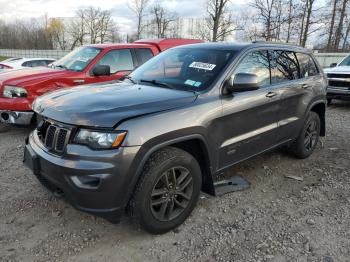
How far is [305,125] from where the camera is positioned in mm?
4953

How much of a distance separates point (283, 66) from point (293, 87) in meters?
0.31

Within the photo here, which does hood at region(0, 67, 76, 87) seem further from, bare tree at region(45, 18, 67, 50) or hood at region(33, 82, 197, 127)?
bare tree at region(45, 18, 67, 50)

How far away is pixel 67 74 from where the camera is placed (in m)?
6.27

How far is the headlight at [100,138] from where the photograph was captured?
105 inches

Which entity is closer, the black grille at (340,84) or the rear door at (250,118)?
the rear door at (250,118)

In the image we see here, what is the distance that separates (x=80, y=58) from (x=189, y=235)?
4.82 meters

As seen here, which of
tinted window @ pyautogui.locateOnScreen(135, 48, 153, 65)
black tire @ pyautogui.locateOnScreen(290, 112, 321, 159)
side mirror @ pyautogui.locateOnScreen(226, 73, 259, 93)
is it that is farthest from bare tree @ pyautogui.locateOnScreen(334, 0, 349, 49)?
side mirror @ pyautogui.locateOnScreen(226, 73, 259, 93)

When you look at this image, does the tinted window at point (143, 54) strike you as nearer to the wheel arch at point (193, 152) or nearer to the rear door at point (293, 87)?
the rear door at point (293, 87)

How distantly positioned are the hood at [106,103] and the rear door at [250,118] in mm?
559

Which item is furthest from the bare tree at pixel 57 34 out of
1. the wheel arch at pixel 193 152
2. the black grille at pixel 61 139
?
the black grille at pixel 61 139

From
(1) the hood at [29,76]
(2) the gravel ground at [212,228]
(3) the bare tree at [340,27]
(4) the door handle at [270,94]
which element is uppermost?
(3) the bare tree at [340,27]

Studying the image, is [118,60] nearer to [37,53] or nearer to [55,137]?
[55,137]

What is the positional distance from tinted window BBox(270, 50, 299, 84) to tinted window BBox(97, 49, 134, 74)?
351 cm

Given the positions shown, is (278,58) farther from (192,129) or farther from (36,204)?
(36,204)
